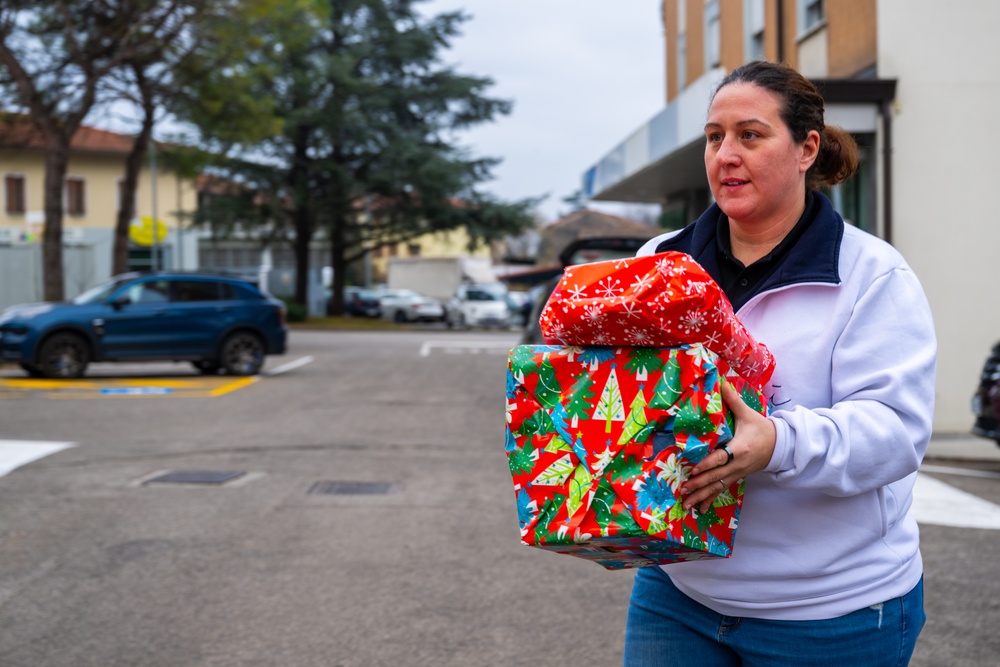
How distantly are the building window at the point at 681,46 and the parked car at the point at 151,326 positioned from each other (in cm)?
1064

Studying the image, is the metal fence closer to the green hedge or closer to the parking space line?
the parking space line

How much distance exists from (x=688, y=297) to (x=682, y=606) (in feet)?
2.51

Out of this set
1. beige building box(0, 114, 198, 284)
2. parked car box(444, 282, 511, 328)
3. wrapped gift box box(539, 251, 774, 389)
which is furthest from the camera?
beige building box(0, 114, 198, 284)

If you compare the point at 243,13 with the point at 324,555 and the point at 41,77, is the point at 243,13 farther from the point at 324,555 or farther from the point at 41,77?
the point at 324,555

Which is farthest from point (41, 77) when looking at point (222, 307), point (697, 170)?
point (697, 170)

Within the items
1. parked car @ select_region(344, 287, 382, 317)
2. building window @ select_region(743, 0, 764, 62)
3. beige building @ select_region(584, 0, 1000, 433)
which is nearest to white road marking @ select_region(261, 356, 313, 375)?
building window @ select_region(743, 0, 764, 62)

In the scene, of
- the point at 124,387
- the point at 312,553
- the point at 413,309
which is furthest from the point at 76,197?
the point at 312,553

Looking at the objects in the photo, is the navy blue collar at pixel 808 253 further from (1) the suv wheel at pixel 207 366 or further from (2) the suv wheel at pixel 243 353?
(1) the suv wheel at pixel 207 366

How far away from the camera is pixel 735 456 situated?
193 cm

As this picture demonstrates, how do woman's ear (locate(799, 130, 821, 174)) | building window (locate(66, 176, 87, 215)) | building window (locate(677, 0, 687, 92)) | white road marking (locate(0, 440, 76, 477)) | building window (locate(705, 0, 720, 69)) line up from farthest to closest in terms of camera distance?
building window (locate(66, 176, 87, 215)), building window (locate(677, 0, 687, 92)), building window (locate(705, 0, 720, 69)), white road marking (locate(0, 440, 76, 477)), woman's ear (locate(799, 130, 821, 174))

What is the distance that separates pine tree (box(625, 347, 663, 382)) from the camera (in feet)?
6.21

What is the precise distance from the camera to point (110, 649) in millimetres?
4801

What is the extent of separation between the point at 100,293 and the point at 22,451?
8.54m

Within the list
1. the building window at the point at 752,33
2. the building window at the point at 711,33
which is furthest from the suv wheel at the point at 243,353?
the building window at the point at 711,33
